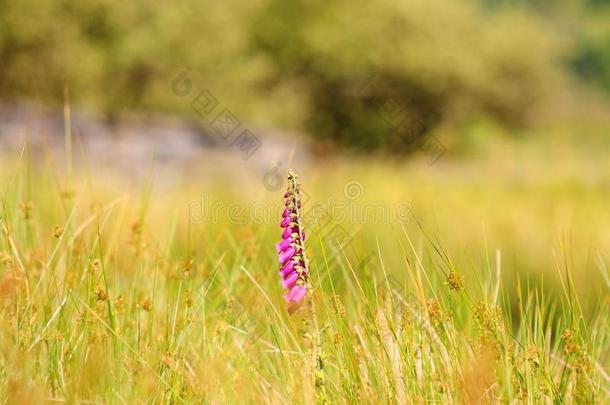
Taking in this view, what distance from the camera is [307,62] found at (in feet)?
67.8

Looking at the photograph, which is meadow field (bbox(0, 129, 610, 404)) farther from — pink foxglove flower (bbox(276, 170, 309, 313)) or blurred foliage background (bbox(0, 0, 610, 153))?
blurred foliage background (bbox(0, 0, 610, 153))

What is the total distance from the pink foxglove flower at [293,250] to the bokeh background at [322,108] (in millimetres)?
2087

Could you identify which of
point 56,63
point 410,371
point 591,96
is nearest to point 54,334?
point 410,371

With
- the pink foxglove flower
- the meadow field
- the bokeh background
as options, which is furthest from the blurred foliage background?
the pink foxglove flower

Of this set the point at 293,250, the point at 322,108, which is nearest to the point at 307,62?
the point at 322,108

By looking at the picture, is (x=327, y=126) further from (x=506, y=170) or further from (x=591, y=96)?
(x=591, y=96)

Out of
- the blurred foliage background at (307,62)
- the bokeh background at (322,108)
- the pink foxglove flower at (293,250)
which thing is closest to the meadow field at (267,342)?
the pink foxglove flower at (293,250)

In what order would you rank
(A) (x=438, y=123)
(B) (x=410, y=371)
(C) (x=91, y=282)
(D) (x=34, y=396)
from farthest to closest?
1. (A) (x=438, y=123)
2. (C) (x=91, y=282)
3. (B) (x=410, y=371)
4. (D) (x=34, y=396)

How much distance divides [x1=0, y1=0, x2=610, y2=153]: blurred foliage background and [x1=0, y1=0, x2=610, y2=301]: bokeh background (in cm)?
4

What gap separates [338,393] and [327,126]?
62.5 feet

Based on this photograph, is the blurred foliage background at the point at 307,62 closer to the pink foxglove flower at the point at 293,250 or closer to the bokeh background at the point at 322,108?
the bokeh background at the point at 322,108

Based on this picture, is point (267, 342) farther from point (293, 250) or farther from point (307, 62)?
point (307, 62)

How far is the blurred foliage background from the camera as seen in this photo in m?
13.9

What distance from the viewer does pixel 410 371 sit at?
6.89 feet
